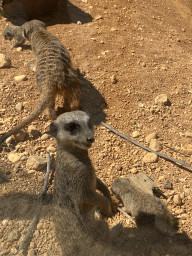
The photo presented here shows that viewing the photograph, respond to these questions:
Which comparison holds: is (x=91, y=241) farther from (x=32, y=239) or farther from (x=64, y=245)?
(x=32, y=239)

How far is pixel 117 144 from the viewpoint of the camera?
225cm

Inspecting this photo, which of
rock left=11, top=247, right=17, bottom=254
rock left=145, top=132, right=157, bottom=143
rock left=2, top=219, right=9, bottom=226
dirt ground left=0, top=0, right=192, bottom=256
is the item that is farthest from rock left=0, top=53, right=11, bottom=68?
rock left=11, top=247, right=17, bottom=254

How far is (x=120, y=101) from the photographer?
2588mm

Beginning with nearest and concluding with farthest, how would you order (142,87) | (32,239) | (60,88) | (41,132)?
(32,239), (41,132), (60,88), (142,87)

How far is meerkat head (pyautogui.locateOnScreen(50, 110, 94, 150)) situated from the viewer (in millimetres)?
1371

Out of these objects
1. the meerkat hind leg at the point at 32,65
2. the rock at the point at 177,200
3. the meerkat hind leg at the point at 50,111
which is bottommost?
the rock at the point at 177,200

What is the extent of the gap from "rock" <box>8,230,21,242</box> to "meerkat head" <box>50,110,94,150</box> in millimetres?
522

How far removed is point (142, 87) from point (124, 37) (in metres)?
0.84

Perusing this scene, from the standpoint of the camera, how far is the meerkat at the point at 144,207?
5.25ft

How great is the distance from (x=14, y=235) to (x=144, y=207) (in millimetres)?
898

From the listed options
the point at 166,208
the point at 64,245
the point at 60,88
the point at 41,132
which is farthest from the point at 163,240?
the point at 60,88

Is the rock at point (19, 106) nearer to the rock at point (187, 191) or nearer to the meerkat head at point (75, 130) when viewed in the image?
the meerkat head at point (75, 130)

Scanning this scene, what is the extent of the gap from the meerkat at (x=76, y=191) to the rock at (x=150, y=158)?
65 cm

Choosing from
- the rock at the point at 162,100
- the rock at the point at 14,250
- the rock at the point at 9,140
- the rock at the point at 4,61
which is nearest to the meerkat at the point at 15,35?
the rock at the point at 4,61
